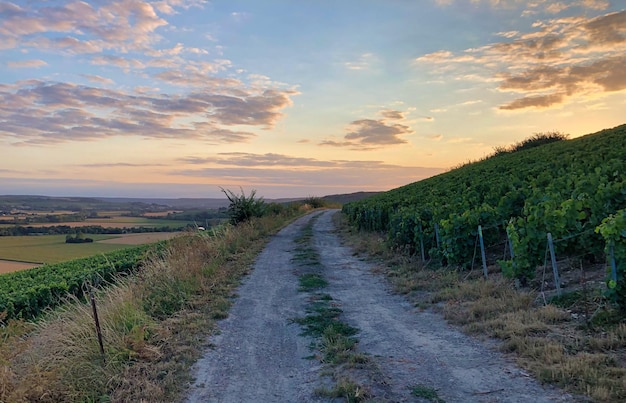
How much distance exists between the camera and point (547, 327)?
19.2 ft

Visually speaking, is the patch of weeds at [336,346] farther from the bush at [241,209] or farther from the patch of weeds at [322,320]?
the bush at [241,209]

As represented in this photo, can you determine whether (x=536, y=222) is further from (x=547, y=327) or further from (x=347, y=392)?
(x=347, y=392)

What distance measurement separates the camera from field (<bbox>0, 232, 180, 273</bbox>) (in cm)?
3425

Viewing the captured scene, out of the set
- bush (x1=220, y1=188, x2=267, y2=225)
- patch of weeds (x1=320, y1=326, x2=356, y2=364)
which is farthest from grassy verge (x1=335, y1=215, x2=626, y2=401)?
bush (x1=220, y1=188, x2=267, y2=225)

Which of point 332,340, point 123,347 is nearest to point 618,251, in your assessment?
point 332,340

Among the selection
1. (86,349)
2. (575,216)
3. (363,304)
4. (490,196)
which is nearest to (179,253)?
(363,304)

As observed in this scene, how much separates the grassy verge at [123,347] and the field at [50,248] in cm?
2344

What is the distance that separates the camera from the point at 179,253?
45.8 feet

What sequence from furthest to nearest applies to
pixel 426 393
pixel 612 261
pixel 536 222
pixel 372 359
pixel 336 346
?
pixel 536 222
pixel 336 346
pixel 612 261
pixel 372 359
pixel 426 393

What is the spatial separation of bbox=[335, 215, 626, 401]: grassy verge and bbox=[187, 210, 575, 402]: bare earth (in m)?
0.23

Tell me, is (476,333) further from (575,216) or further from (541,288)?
(575,216)

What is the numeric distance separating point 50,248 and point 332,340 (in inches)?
1680

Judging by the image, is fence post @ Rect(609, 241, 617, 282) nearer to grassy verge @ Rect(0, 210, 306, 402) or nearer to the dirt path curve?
the dirt path curve

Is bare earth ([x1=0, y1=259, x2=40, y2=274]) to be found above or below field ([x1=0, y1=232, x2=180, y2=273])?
below
